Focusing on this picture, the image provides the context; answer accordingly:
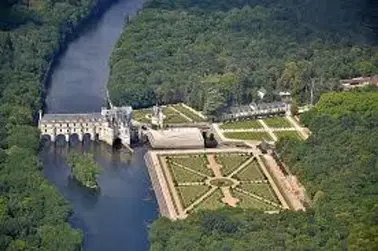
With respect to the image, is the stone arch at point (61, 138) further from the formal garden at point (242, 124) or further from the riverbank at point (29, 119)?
the formal garden at point (242, 124)

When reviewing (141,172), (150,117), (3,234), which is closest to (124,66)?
(150,117)

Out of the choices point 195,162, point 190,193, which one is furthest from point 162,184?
point 195,162

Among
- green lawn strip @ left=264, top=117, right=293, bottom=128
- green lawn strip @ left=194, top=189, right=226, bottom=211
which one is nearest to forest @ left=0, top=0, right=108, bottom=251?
green lawn strip @ left=194, top=189, right=226, bottom=211

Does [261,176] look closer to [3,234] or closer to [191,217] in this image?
[191,217]

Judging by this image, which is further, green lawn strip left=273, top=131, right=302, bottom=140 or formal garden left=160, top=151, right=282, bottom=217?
green lawn strip left=273, top=131, right=302, bottom=140

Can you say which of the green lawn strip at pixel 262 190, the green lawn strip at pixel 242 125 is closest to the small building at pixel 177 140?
the green lawn strip at pixel 242 125

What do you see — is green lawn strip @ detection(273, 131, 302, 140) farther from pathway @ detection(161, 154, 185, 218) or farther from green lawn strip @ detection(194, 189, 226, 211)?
green lawn strip @ detection(194, 189, 226, 211)
